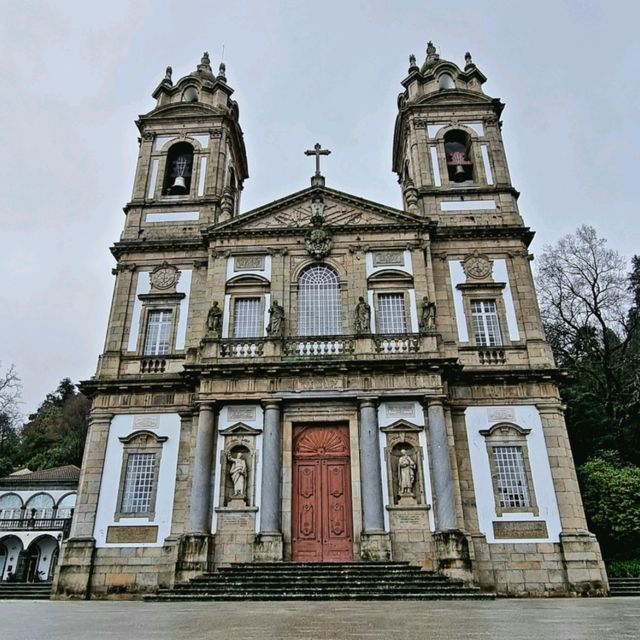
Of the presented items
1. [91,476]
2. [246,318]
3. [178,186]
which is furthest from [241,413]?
[178,186]

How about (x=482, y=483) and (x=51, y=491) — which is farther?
(x=51, y=491)

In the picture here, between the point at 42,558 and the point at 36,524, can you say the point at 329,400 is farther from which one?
the point at 42,558

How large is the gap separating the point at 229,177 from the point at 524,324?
44.5ft

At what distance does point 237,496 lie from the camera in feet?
50.5

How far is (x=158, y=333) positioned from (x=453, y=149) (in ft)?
45.0

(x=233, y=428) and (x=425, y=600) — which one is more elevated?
(x=233, y=428)

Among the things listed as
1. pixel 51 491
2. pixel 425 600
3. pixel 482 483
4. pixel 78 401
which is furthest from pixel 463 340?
pixel 78 401

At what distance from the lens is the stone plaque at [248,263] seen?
19031 millimetres

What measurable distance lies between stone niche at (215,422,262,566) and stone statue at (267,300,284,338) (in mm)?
2816

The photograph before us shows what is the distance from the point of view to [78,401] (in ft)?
180

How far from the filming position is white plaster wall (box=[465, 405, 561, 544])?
15.4m

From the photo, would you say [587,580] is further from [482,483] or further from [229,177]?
[229,177]

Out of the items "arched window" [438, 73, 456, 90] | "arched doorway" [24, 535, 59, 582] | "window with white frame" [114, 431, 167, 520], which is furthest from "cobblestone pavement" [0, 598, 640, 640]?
"arched doorway" [24, 535, 59, 582]

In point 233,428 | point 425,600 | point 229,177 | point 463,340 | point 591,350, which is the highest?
point 229,177
